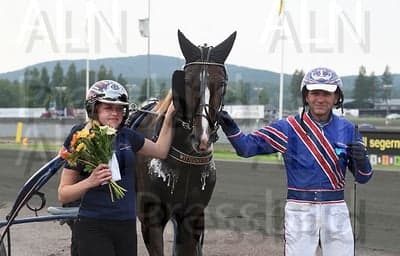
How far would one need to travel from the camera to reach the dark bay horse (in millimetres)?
3432

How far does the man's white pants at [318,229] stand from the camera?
3201mm

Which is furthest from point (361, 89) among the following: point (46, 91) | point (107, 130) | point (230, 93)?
point (107, 130)

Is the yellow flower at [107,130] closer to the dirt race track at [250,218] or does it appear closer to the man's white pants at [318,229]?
the man's white pants at [318,229]

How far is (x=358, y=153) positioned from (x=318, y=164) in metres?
0.24

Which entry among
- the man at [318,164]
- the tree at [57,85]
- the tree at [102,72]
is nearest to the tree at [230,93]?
the man at [318,164]

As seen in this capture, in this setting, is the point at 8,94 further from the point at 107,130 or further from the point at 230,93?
the point at 107,130

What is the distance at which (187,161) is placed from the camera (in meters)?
3.79

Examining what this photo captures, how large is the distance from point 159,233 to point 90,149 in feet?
4.48

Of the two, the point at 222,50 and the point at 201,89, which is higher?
the point at 222,50

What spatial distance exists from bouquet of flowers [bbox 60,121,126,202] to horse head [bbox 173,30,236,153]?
0.68m

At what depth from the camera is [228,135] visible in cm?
341

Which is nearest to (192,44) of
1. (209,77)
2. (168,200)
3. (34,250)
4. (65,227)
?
(209,77)

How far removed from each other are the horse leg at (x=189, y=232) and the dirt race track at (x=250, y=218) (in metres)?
1.59

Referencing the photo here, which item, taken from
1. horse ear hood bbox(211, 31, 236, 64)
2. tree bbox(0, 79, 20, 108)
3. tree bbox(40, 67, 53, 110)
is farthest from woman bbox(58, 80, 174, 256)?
tree bbox(0, 79, 20, 108)
